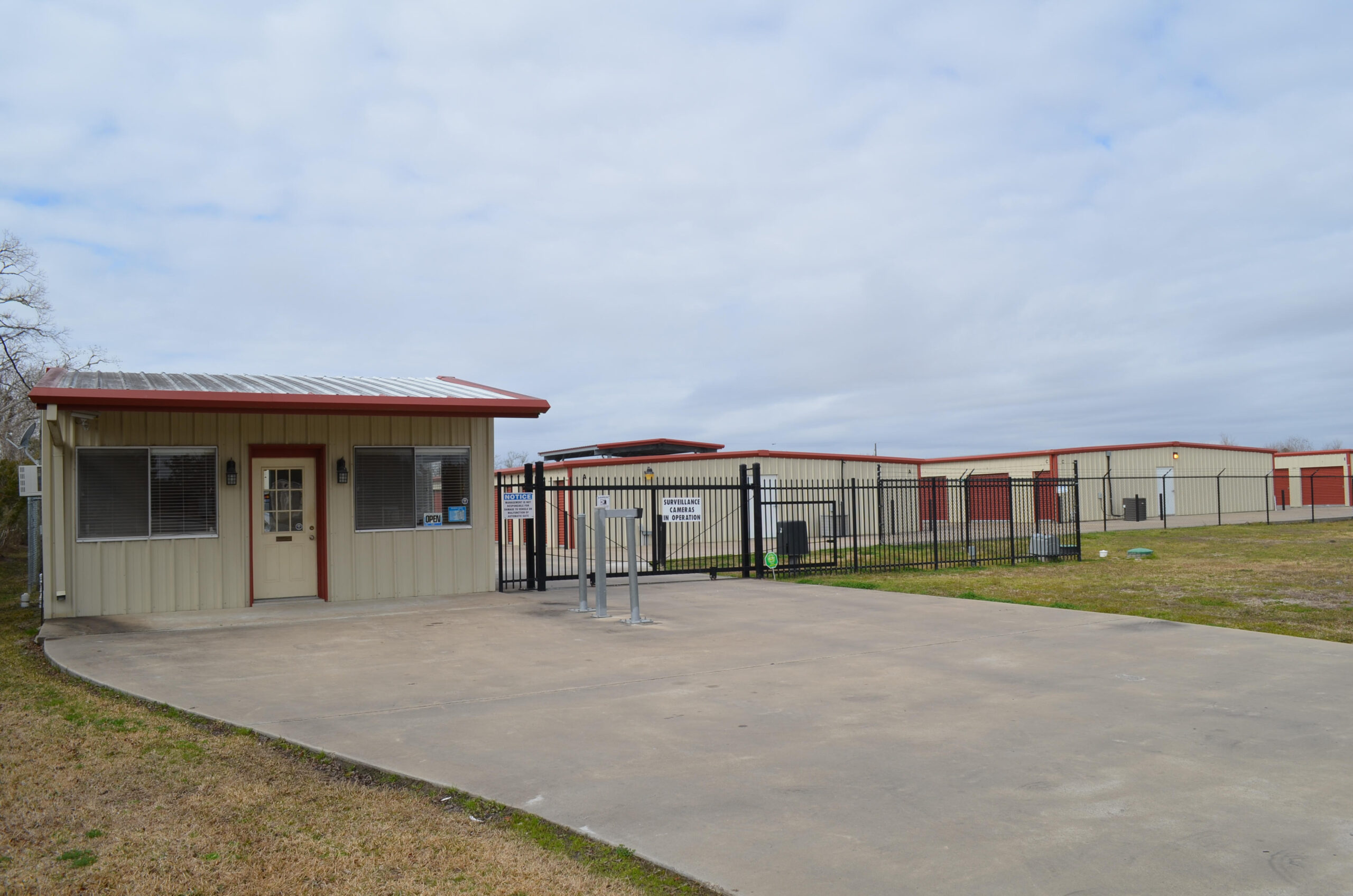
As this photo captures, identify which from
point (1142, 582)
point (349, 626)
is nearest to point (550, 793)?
point (349, 626)

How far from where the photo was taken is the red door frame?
13.3 meters

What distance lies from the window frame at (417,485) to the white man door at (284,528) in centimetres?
61

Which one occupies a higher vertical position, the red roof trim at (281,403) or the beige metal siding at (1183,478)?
the red roof trim at (281,403)

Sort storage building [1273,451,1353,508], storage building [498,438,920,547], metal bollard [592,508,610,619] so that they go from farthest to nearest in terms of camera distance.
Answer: storage building [1273,451,1353,508] < storage building [498,438,920,547] < metal bollard [592,508,610,619]

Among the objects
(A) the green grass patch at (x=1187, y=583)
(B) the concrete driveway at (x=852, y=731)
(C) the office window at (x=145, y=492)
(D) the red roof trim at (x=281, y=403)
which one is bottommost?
(A) the green grass patch at (x=1187, y=583)

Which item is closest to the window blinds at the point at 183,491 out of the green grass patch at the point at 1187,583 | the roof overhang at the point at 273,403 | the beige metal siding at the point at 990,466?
the roof overhang at the point at 273,403

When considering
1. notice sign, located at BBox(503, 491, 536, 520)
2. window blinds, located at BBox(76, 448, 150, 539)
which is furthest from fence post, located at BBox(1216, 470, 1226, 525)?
window blinds, located at BBox(76, 448, 150, 539)

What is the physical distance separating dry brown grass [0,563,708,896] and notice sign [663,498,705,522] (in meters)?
8.44

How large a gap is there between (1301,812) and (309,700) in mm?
6402

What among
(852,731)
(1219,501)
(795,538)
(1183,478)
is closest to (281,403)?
(852,731)

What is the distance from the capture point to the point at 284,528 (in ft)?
45.2

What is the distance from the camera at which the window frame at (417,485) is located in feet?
45.2

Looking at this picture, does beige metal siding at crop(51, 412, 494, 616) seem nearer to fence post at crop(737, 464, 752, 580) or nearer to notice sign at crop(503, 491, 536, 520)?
notice sign at crop(503, 491, 536, 520)

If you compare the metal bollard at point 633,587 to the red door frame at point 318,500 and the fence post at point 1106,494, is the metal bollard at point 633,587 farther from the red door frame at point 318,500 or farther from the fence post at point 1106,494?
the fence post at point 1106,494
